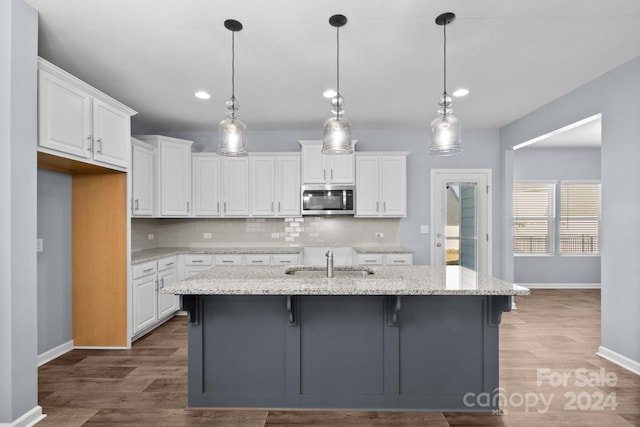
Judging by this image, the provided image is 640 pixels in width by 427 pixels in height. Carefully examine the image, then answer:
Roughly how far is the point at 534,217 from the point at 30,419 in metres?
7.39

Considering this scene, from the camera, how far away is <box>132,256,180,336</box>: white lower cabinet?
3.56 metres

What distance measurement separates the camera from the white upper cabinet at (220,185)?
4789 millimetres

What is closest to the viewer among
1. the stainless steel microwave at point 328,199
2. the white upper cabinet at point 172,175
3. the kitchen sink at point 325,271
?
the kitchen sink at point 325,271

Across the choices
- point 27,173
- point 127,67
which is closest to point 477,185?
point 127,67

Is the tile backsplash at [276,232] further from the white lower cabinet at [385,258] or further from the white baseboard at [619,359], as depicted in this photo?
the white baseboard at [619,359]

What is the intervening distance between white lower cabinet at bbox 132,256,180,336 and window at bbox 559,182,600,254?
677 centimetres

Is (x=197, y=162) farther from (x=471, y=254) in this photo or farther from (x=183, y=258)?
(x=471, y=254)

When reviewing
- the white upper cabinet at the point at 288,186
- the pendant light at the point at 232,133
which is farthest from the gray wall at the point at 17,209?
the white upper cabinet at the point at 288,186

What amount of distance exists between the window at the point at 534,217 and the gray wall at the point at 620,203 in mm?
3214

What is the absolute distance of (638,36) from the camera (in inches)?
101

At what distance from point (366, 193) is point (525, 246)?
3751mm

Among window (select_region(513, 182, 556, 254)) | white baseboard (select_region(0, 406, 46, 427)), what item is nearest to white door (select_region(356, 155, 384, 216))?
window (select_region(513, 182, 556, 254))

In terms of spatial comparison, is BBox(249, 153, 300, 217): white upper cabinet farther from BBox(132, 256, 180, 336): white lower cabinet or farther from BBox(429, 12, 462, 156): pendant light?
BBox(429, 12, 462, 156): pendant light

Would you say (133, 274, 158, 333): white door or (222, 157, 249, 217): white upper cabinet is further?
(222, 157, 249, 217): white upper cabinet
